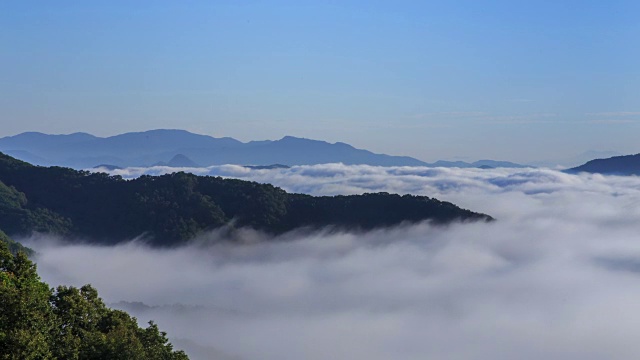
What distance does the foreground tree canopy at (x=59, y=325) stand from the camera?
2134cm

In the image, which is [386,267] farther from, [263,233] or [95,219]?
[95,219]

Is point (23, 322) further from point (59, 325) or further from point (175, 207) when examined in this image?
point (175, 207)

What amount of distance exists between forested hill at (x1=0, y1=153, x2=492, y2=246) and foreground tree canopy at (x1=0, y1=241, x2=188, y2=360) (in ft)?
317

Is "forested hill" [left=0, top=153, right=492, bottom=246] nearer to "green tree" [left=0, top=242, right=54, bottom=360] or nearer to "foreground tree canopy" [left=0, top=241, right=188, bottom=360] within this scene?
"foreground tree canopy" [left=0, top=241, right=188, bottom=360]

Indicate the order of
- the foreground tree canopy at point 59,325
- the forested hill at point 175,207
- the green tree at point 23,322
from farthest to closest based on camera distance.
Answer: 1. the forested hill at point 175,207
2. the foreground tree canopy at point 59,325
3. the green tree at point 23,322

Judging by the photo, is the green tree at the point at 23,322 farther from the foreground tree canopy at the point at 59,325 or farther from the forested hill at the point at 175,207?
the forested hill at the point at 175,207

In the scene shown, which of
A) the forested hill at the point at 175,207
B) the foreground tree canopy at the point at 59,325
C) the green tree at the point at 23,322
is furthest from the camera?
the forested hill at the point at 175,207

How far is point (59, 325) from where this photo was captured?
2689 cm

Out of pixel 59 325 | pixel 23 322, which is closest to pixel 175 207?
pixel 59 325

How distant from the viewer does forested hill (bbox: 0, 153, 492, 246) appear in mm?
126750

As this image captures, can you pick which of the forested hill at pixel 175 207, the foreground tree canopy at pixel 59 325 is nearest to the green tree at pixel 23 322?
the foreground tree canopy at pixel 59 325

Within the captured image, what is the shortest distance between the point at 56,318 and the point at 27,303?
15.0 feet

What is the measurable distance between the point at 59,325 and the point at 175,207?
333 feet

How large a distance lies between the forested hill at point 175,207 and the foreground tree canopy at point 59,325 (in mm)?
96506
